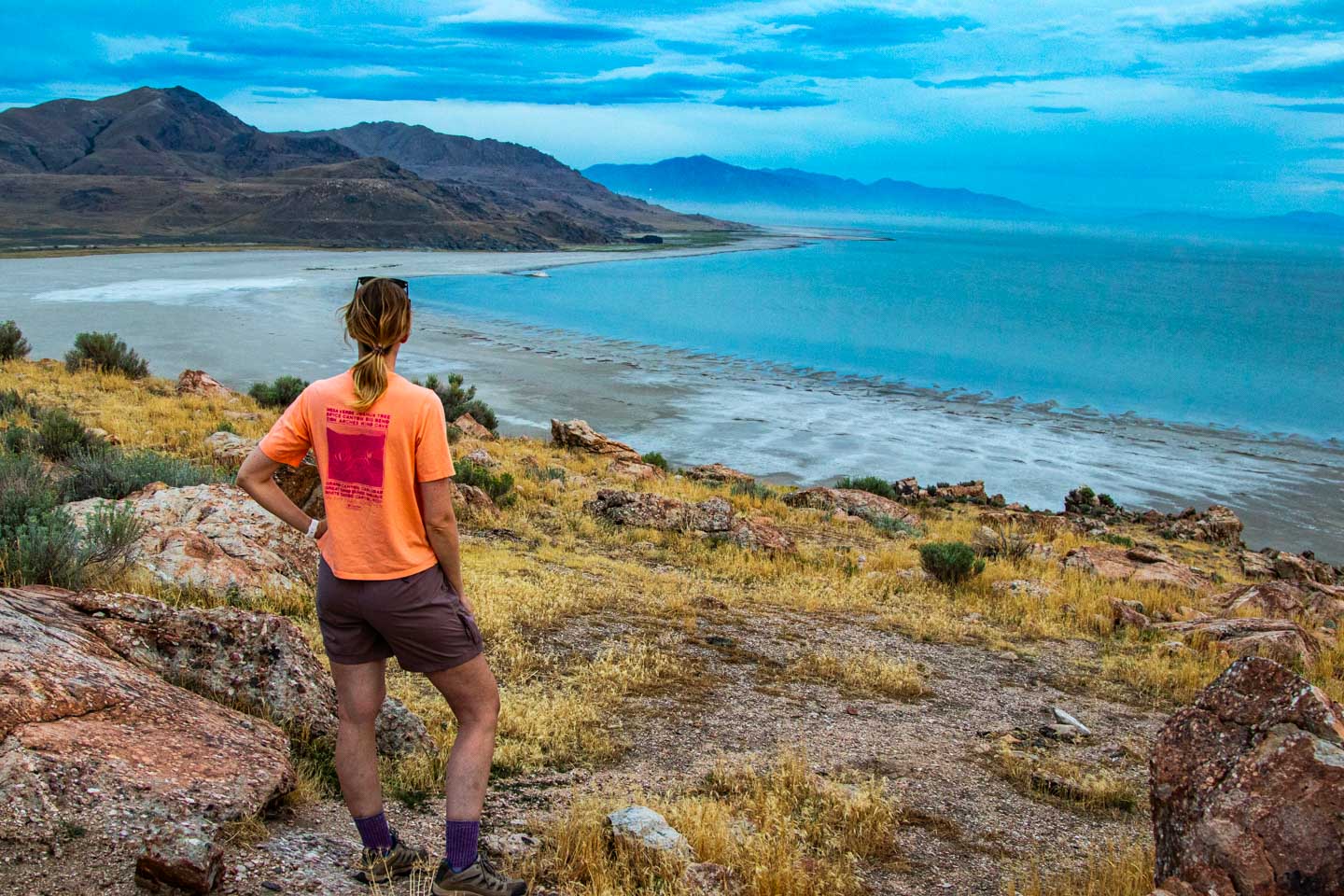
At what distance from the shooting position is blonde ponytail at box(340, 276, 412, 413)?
3.02 m

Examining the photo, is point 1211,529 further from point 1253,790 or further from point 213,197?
point 213,197

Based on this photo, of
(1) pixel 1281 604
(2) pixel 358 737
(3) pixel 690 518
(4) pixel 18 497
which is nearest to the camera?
(2) pixel 358 737

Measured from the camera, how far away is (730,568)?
10.9 metres

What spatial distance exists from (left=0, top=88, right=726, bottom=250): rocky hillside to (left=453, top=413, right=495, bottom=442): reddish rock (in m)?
77.0

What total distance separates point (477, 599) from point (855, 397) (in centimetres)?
2841

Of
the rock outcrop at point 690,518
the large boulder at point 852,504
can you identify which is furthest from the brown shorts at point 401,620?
the large boulder at point 852,504

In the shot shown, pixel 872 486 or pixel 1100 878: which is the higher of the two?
pixel 1100 878

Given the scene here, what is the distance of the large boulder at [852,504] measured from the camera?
16.5m

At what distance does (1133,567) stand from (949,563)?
10.8ft

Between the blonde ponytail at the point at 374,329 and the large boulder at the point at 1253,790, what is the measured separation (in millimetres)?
3160

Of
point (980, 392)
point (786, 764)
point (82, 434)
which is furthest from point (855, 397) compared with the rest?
point (786, 764)

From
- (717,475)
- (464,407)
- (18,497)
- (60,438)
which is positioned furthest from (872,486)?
(18,497)

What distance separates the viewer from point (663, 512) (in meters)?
12.6

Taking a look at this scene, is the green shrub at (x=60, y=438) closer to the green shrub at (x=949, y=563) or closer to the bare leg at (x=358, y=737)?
the bare leg at (x=358, y=737)
